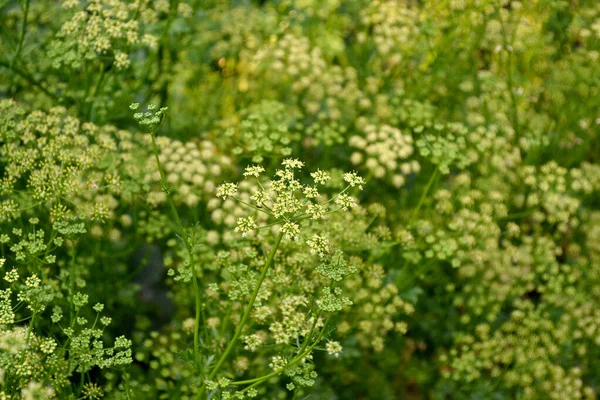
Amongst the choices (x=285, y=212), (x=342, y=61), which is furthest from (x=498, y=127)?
(x=285, y=212)

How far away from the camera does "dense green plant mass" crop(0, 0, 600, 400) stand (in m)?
3.24

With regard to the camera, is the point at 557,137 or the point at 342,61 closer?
the point at 557,137

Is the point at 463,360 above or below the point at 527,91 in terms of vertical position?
below

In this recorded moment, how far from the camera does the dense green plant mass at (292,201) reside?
3.24 m

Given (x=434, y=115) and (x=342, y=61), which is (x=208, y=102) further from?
(x=434, y=115)

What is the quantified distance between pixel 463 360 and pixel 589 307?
1066 mm

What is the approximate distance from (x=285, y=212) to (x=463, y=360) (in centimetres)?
237

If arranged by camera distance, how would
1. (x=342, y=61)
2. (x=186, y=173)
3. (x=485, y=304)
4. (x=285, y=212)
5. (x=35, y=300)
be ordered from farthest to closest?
(x=342, y=61)
(x=485, y=304)
(x=186, y=173)
(x=35, y=300)
(x=285, y=212)

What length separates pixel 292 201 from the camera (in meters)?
2.43

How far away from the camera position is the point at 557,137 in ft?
16.5

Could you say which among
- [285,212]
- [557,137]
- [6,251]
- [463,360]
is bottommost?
[463,360]

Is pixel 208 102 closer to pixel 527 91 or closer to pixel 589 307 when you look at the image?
pixel 527 91

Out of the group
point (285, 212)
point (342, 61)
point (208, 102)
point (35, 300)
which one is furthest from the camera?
point (342, 61)

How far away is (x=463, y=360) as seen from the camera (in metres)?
4.21
